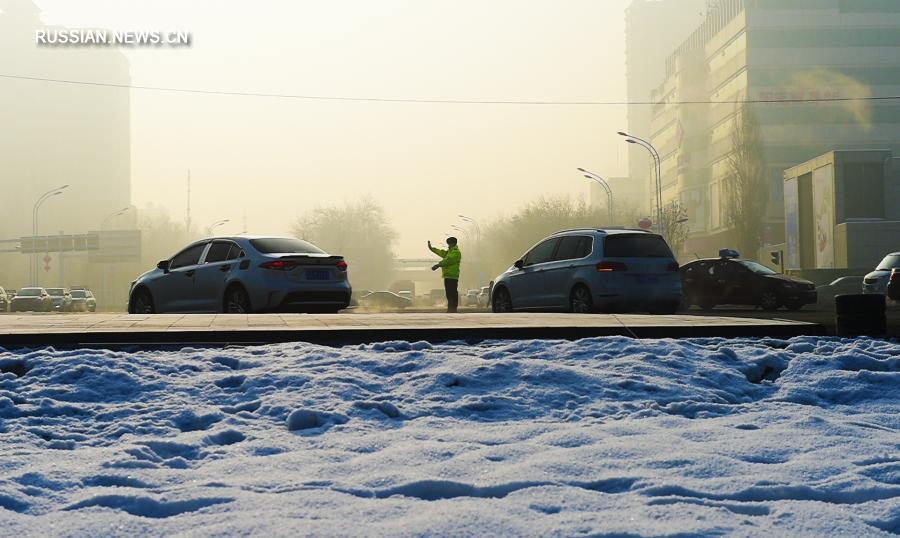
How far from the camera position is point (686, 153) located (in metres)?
112

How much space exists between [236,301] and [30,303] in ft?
120

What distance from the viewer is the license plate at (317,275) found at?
14758 mm

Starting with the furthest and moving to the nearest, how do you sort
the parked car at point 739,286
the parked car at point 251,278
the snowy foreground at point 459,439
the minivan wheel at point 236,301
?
the parked car at point 739,286 < the minivan wheel at point 236,301 < the parked car at point 251,278 < the snowy foreground at point 459,439

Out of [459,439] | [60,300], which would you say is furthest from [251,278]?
[60,300]

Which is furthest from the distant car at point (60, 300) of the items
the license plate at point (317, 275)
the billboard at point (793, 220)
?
the license plate at point (317, 275)

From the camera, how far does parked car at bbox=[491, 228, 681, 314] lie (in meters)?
15.6

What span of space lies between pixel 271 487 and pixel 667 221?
74.8 meters

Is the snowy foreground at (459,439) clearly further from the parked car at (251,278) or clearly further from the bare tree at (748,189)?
the bare tree at (748,189)

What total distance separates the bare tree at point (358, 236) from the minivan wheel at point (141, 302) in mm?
96009

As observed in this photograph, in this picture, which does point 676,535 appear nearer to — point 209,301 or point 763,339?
point 763,339

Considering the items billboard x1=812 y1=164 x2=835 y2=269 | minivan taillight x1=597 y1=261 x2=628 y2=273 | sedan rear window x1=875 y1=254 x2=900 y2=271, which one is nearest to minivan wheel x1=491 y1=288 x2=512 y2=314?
minivan taillight x1=597 y1=261 x2=628 y2=273

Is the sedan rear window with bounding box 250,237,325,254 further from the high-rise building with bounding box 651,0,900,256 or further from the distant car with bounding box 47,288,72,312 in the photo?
the high-rise building with bounding box 651,0,900,256

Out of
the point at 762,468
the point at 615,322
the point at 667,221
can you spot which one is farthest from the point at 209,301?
the point at 667,221

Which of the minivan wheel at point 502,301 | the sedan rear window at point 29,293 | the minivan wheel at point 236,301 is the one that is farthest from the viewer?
the sedan rear window at point 29,293
